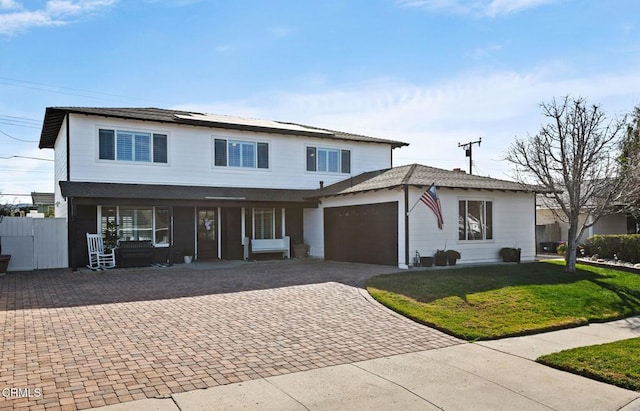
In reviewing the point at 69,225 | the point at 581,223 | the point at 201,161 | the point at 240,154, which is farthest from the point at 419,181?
the point at 581,223

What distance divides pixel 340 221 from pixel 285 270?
168 inches

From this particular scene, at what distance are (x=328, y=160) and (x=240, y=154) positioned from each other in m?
4.24

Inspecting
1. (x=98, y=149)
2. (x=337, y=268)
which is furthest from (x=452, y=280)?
(x=98, y=149)

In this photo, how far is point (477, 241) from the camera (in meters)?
17.8

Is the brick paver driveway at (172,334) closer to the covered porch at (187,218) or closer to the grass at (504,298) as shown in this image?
the grass at (504,298)

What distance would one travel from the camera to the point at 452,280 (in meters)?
12.6

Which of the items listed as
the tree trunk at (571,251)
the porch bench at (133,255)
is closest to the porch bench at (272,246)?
the porch bench at (133,255)

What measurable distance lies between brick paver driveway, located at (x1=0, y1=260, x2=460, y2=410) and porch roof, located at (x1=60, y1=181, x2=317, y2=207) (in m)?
3.80

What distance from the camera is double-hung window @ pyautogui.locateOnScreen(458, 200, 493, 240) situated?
17.6 metres

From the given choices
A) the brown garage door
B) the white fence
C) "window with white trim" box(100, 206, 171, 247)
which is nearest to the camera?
the white fence

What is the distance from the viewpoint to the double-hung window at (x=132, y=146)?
17.6 meters

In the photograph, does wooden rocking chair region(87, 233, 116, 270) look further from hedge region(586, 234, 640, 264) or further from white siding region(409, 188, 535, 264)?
hedge region(586, 234, 640, 264)

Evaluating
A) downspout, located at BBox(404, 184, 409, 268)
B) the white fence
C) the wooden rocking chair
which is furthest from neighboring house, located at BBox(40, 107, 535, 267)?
the white fence

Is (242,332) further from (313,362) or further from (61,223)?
(61,223)
